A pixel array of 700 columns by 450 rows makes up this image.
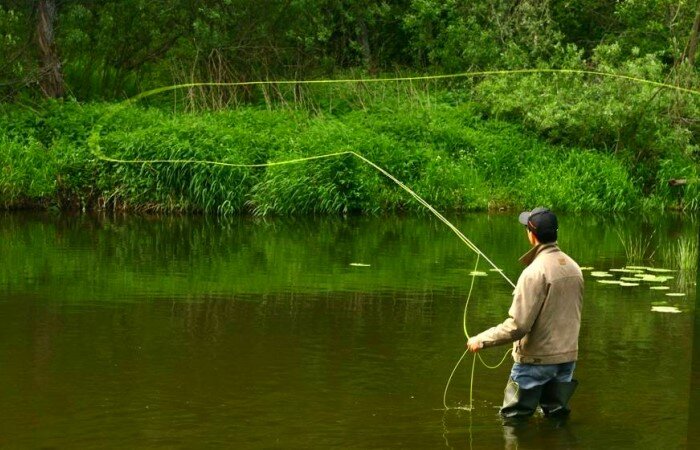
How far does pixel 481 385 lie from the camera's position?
9328mm

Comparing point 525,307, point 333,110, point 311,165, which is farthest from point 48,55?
point 525,307

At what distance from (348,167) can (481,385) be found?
1203cm

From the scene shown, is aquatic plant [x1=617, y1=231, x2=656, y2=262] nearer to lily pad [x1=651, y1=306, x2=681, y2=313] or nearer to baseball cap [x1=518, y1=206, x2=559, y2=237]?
lily pad [x1=651, y1=306, x2=681, y2=313]

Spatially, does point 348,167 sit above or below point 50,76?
below

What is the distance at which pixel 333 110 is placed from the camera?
24.1m

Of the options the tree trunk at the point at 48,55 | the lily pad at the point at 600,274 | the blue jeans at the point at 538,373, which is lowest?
the blue jeans at the point at 538,373

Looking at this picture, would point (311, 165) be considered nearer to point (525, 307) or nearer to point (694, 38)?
point (694, 38)

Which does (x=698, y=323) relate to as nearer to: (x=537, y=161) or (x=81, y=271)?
(x=81, y=271)

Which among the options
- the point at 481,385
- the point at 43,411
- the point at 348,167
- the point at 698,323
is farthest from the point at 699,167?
the point at 43,411

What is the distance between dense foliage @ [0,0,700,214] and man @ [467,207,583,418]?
42.9 feet

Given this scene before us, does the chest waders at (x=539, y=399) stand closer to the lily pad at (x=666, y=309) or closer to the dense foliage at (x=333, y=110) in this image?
the lily pad at (x=666, y=309)

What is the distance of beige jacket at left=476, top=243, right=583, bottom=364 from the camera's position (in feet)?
24.7

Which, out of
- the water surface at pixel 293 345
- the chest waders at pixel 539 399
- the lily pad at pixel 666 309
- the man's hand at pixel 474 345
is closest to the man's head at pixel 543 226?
the man's hand at pixel 474 345

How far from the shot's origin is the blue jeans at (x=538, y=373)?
7785 mm
